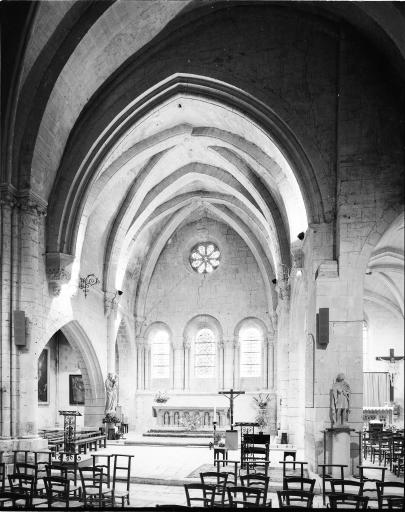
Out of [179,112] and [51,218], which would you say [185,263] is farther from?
[51,218]

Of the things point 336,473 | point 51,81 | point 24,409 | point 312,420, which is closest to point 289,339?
point 312,420

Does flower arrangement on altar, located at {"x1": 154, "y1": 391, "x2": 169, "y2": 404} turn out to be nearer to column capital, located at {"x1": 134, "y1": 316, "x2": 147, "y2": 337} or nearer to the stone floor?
column capital, located at {"x1": 134, "y1": 316, "x2": 147, "y2": 337}

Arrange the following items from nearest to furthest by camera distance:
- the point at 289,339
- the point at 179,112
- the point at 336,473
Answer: the point at 336,473, the point at 179,112, the point at 289,339

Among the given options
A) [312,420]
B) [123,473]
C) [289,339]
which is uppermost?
[289,339]

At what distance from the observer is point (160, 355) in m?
32.5

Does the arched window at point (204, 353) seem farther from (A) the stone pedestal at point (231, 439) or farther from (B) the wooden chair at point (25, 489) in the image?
(B) the wooden chair at point (25, 489)

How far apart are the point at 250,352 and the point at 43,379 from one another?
9.50 m

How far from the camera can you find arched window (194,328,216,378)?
31.9m

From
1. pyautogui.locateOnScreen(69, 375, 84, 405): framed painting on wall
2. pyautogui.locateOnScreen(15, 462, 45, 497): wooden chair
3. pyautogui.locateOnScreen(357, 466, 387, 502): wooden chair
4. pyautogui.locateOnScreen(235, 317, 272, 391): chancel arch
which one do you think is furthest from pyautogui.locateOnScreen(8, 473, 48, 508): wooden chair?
pyautogui.locateOnScreen(235, 317, 272, 391): chancel arch

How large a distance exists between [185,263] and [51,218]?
1457 cm

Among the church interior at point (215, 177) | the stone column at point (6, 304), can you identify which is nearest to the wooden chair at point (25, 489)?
the church interior at point (215, 177)

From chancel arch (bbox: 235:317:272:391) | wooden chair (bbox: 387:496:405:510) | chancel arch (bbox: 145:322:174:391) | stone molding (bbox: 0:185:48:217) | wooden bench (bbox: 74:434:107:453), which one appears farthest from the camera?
chancel arch (bbox: 145:322:174:391)

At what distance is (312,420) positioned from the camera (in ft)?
54.4

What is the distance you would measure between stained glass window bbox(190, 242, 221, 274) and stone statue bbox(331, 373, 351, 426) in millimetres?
17202
